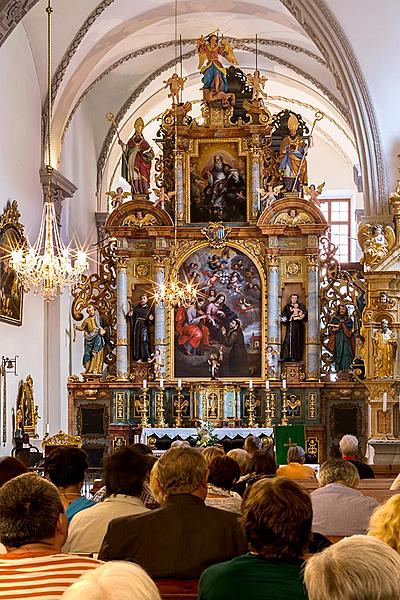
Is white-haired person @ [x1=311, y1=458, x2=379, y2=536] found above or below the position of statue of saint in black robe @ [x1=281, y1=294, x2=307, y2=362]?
below

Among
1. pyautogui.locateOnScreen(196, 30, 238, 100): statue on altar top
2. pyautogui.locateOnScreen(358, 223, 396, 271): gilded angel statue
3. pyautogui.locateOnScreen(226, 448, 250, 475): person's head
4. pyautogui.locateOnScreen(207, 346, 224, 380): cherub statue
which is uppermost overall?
pyautogui.locateOnScreen(196, 30, 238, 100): statue on altar top

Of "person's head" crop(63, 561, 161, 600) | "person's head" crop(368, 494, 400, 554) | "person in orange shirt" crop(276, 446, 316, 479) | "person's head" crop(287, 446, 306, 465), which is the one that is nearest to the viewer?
"person's head" crop(63, 561, 161, 600)

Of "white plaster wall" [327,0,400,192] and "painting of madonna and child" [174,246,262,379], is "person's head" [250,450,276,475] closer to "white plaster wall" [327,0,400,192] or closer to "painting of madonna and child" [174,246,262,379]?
"white plaster wall" [327,0,400,192]

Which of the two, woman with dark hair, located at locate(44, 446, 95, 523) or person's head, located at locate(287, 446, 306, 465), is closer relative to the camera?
woman with dark hair, located at locate(44, 446, 95, 523)

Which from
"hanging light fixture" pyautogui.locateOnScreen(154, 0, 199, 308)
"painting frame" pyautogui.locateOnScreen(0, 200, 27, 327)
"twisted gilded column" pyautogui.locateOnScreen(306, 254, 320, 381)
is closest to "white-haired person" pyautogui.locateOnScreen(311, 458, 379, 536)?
"hanging light fixture" pyautogui.locateOnScreen(154, 0, 199, 308)

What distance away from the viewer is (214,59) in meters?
21.0

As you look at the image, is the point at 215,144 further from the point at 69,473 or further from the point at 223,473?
A: the point at 69,473

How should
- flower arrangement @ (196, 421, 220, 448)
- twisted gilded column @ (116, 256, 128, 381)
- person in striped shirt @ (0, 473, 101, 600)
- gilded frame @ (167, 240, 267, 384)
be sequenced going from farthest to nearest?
twisted gilded column @ (116, 256, 128, 381), gilded frame @ (167, 240, 267, 384), flower arrangement @ (196, 421, 220, 448), person in striped shirt @ (0, 473, 101, 600)

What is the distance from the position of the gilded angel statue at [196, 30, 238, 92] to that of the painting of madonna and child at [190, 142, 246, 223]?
3.59ft

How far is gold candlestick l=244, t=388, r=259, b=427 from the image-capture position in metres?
20.1

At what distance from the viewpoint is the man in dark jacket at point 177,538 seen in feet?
16.4

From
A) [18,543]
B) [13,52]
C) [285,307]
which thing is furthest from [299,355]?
[18,543]

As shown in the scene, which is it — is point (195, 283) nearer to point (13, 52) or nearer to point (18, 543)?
point (13, 52)

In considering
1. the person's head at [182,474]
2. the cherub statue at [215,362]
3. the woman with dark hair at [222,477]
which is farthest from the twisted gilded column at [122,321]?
the person's head at [182,474]
